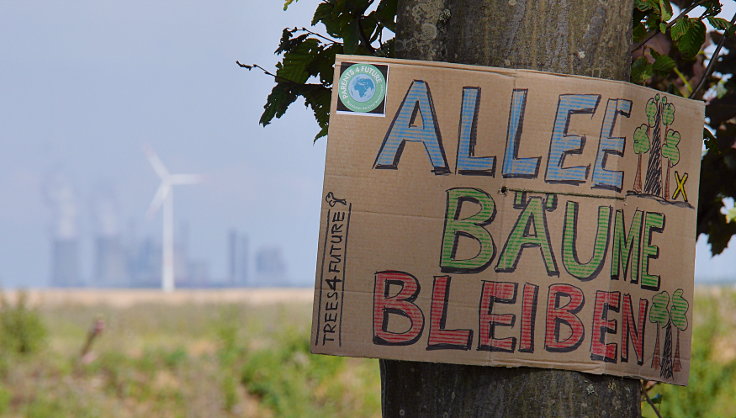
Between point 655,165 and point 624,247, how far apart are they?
0.55 ft

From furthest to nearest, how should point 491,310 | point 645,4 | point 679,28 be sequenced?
1. point 679,28
2. point 645,4
3. point 491,310

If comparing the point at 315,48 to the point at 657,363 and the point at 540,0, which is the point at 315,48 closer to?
the point at 540,0

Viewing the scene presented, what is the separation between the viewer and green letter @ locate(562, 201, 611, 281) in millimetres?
1415

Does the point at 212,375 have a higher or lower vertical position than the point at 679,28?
lower

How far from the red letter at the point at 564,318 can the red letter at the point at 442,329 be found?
0.13 meters

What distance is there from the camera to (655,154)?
1535mm

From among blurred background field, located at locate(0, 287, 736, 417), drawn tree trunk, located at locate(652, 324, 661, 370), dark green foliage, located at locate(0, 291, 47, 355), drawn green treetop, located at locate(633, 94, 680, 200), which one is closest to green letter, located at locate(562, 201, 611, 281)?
drawn green treetop, located at locate(633, 94, 680, 200)

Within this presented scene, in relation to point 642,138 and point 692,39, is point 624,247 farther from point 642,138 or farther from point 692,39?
point 692,39

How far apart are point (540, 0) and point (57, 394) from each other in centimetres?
766

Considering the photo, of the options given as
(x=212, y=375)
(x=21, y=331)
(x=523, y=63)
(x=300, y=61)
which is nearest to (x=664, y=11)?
(x=523, y=63)

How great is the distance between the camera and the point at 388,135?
1.44 metres

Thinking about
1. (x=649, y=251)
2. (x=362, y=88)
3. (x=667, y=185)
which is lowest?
(x=649, y=251)

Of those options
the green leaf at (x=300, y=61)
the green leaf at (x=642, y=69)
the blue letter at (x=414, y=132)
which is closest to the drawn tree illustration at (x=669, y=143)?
the green leaf at (x=642, y=69)

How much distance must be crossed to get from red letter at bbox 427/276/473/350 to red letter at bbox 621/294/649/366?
270 millimetres
